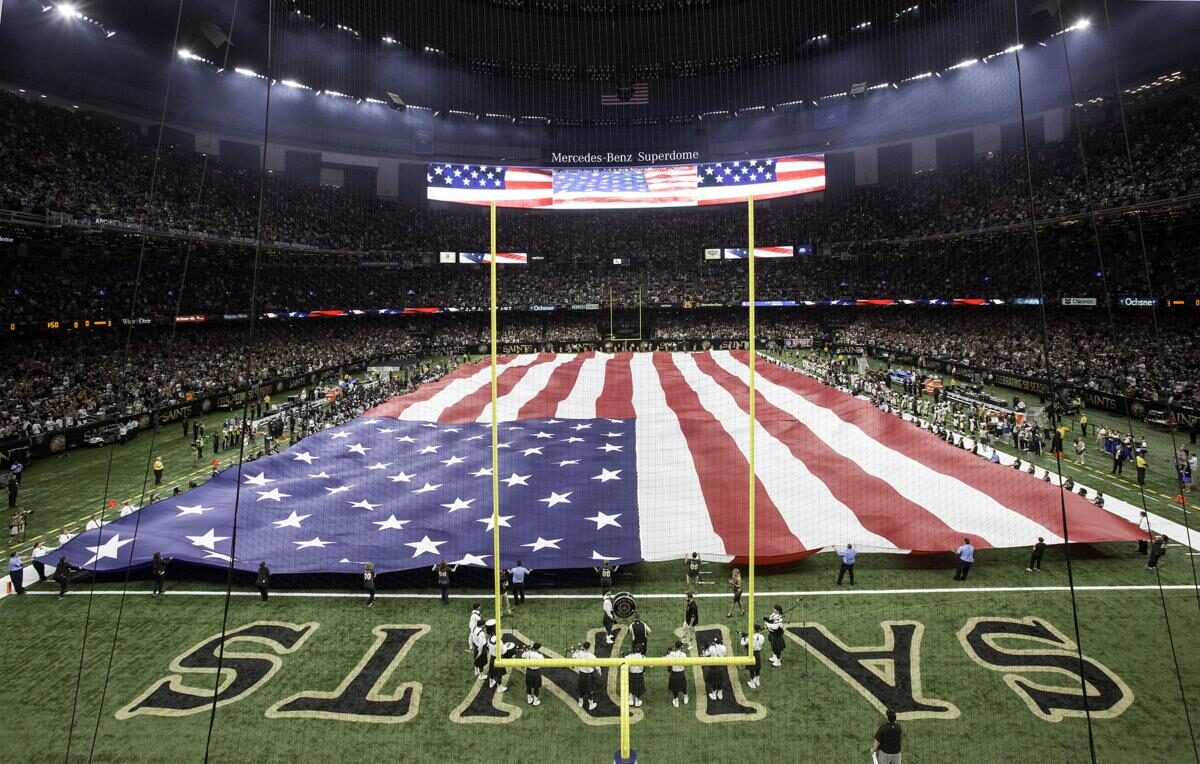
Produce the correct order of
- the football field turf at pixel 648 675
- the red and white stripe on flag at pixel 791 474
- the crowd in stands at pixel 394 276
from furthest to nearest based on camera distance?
the crowd in stands at pixel 394 276 < the red and white stripe on flag at pixel 791 474 < the football field turf at pixel 648 675

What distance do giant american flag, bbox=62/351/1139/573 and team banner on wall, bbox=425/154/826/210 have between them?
28284 millimetres

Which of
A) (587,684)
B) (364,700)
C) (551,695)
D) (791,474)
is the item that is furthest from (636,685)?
(791,474)

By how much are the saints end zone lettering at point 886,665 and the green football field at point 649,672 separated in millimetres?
30

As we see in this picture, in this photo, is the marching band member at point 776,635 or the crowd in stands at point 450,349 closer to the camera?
the marching band member at point 776,635

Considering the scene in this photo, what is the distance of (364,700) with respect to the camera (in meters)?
8.62

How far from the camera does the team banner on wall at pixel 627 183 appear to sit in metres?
44.8

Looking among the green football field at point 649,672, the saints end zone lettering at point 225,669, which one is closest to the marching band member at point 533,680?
the green football field at point 649,672

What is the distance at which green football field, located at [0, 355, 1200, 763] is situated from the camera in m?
7.74

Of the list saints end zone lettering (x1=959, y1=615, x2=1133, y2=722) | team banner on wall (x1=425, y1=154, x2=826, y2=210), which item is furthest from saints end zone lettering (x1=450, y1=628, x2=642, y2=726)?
team banner on wall (x1=425, y1=154, x2=826, y2=210)

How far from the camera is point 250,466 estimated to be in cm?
A: 1595

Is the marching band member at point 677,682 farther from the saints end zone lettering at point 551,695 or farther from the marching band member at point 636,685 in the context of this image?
the saints end zone lettering at point 551,695

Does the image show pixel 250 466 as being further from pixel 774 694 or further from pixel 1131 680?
pixel 1131 680

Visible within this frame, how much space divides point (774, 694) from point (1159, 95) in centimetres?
4303

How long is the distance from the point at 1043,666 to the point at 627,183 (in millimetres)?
44045
